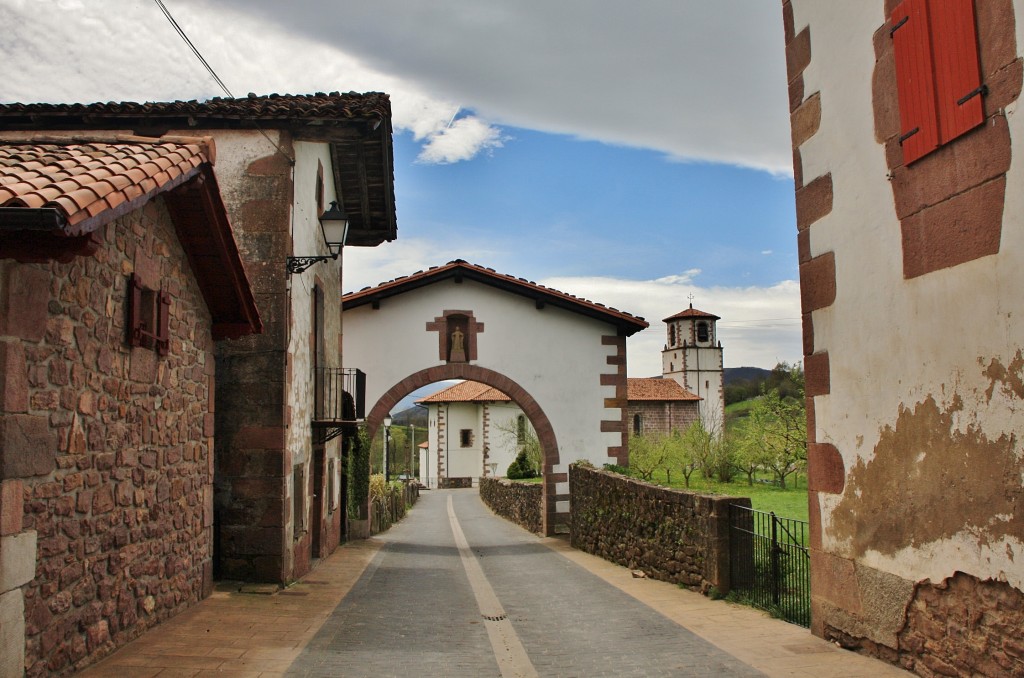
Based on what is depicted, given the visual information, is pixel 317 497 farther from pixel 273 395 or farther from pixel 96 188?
pixel 96 188

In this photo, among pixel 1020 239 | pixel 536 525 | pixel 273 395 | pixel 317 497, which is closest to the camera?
pixel 1020 239

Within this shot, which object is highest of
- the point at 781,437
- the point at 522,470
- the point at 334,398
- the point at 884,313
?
the point at 884,313

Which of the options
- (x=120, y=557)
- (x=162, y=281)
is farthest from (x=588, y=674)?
(x=162, y=281)

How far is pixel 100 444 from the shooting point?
5352 mm

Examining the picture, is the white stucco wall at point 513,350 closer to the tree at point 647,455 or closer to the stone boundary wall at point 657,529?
the stone boundary wall at point 657,529

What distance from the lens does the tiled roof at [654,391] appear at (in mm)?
50344

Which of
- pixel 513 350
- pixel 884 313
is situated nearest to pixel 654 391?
pixel 513 350

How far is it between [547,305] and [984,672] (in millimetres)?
12887

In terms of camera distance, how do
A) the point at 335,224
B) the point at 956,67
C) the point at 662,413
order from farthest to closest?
the point at 662,413, the point at 335,224, the point at 956,67

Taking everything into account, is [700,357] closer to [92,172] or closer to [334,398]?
[334,398]

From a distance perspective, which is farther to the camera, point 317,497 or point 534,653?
point 317,497

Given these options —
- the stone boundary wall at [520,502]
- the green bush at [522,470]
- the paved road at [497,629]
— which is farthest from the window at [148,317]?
the green bush at [522,470]

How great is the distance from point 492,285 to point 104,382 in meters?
12.0

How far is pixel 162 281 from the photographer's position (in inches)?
253
